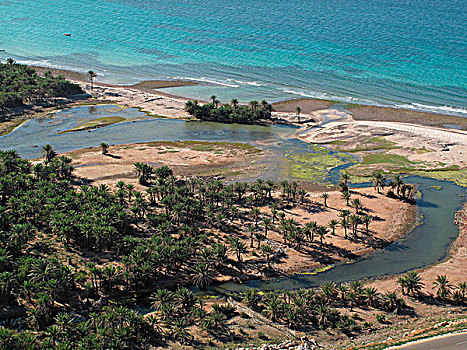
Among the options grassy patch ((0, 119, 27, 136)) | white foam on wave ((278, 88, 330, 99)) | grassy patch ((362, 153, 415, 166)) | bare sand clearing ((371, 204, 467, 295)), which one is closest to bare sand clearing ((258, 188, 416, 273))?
bare sand clearing ((371, 204, 467, 295))

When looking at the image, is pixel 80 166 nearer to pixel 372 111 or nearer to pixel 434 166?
pixel 434 166

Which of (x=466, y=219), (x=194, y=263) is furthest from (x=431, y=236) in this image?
(x=194, y=263)

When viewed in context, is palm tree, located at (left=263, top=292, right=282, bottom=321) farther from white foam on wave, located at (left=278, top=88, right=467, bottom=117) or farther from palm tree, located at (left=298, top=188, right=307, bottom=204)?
white foam on wave, located at (left=278, top=88, right=467, bottom=117)

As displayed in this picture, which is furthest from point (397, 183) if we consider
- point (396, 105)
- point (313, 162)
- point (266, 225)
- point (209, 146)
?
point (396, 105)

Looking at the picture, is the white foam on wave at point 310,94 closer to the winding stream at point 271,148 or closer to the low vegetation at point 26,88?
the winding stream at point 271,148

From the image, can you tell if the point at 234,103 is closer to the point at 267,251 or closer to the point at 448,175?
the point at 448,175

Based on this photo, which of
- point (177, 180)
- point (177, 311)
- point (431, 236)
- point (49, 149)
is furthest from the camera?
point (49, 149)

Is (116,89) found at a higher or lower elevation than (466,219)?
higher
